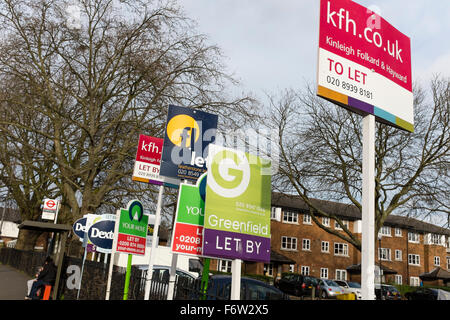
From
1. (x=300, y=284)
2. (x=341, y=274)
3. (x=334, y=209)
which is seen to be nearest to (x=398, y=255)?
(x=341, y=274)

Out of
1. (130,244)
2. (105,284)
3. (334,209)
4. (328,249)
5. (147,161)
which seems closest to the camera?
(130,244)

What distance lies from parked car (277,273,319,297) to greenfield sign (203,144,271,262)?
988 inches

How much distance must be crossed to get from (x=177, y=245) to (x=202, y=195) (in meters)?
0.80

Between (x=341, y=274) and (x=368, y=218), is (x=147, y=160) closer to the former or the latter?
(x=368, y=218)

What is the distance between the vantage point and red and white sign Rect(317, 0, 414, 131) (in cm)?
623

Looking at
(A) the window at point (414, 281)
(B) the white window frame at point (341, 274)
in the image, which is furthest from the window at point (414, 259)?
(B) the white window frame at point (341, 274)

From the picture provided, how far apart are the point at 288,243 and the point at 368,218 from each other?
40.7 metres

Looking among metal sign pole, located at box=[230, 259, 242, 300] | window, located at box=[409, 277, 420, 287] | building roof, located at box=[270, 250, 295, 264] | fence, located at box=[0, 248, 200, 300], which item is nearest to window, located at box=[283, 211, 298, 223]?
building roof, located at box=[270, 250, 295, 264]

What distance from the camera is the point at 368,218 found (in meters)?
5.88

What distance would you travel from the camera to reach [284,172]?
2614 cm

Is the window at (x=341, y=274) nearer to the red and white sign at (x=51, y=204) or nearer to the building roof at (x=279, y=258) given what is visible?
the building roof at (x=279, y=258)

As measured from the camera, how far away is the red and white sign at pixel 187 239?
19.4ft

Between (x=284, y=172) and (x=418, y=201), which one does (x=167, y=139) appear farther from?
(x=418, y=201)
